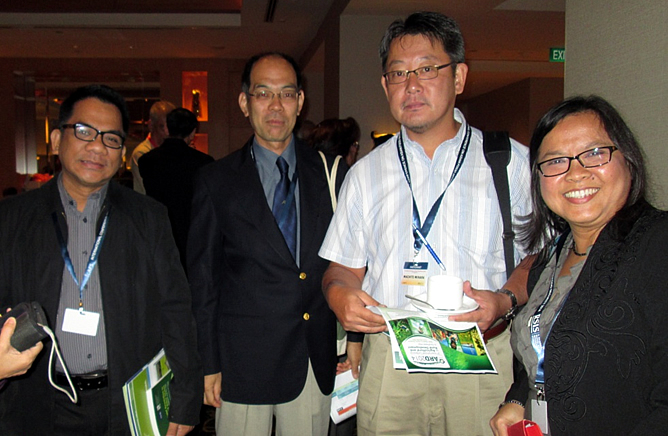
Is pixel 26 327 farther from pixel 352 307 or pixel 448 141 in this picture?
pixel 448 141

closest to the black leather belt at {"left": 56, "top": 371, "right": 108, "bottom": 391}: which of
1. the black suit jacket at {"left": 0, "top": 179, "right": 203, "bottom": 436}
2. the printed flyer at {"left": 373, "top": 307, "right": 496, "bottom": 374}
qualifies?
the black suit jacket at {"left": 0, "top": 179, "right": 203, "bottom": 436}

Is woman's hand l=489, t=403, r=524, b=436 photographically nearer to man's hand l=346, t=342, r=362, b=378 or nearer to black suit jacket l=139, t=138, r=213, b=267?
man's hand l=346, t=342, r=362, b=378

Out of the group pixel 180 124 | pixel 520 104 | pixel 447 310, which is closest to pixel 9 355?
pixel 447 310

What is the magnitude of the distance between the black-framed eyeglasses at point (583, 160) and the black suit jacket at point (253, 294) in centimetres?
93

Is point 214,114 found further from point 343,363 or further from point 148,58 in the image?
point 343,363

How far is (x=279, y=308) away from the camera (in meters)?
2.06

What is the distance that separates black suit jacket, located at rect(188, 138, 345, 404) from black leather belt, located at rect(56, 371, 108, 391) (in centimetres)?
37

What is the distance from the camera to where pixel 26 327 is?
136cm

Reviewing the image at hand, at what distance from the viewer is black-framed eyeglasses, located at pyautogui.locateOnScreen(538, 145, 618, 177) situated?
1.40 m

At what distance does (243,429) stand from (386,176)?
1152 mm

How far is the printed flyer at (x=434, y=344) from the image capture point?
1.46 m

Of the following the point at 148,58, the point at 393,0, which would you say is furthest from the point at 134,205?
the point at 148,58

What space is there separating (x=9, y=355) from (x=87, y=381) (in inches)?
23.0

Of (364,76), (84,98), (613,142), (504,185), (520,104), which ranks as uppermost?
(520,104)
